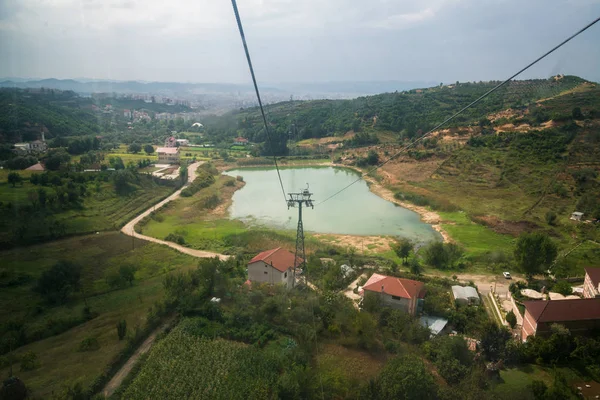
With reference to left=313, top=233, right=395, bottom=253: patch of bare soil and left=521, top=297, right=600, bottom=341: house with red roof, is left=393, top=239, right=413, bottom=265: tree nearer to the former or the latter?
left=313, top=233, right=395, bottom=253: patch of bare soil

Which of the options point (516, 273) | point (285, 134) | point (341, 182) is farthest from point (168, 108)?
point (516, 273)

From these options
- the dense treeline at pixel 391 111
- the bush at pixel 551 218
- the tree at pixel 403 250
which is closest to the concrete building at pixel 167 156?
the dense treeline at pixel 391 111

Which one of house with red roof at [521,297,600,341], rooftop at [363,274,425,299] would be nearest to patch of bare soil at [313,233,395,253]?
rooftop at [363,274,425,299]

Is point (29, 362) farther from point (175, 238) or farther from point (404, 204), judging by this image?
point (404, 204)

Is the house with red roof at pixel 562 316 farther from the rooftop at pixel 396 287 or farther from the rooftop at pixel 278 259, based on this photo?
the rooftop at pixel 278 259

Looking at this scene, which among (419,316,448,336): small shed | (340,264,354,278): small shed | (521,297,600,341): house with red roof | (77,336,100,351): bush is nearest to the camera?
(77,336,100,351): bush

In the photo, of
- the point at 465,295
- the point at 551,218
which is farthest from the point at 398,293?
the point at 551,218
